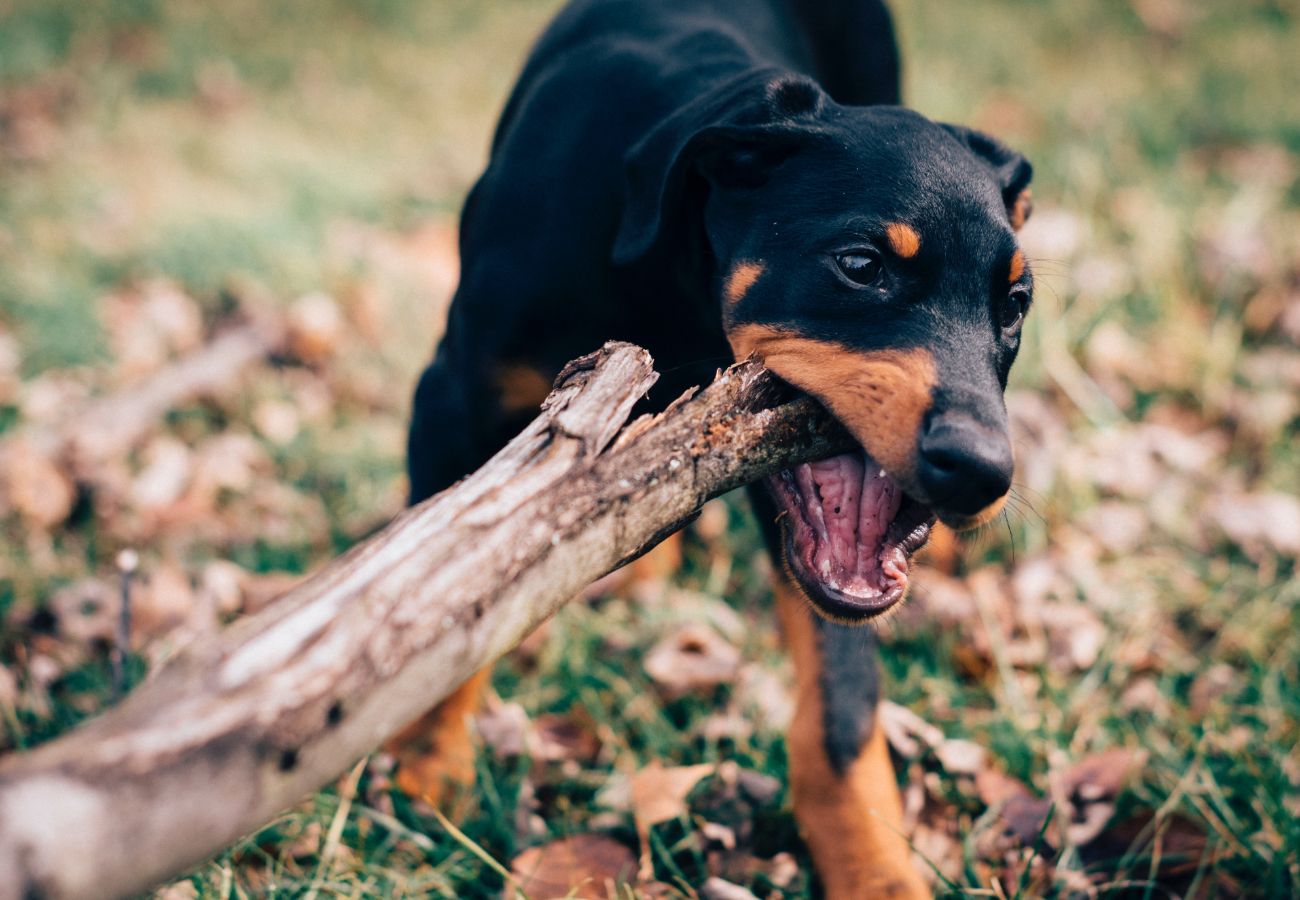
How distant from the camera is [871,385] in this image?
5.68 feet

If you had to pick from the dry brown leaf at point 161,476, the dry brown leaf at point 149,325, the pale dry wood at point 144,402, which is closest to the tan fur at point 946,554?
the dry brown leaf at point 161,476

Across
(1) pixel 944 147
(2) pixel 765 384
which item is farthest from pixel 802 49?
(2) pixel 765 384

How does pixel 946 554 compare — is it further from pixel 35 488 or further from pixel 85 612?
pixel 35 488

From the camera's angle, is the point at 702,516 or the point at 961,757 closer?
the point at 961,757

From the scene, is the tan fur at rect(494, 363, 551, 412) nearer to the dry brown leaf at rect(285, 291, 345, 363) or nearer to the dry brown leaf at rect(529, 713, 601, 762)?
the dry brown leaf at rect(529, 713, 601, 762)

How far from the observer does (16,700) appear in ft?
7.57

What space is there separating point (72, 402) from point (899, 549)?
2.95 m

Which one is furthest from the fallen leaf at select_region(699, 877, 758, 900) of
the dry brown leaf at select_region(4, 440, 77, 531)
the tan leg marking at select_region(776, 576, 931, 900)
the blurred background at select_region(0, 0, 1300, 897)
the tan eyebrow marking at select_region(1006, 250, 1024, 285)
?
the dry brown leaf at select_region(4, 440, 77, 531)

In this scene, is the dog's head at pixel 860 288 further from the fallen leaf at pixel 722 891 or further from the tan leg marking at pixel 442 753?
the tan leg marking at pixel 442 753

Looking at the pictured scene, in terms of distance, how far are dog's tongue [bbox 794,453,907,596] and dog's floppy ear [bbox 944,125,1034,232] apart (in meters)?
0.76

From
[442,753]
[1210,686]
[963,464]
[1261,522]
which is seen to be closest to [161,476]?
[442,753]

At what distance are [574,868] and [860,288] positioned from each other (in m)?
1.18

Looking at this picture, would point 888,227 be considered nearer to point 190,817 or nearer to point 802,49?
point 190,817

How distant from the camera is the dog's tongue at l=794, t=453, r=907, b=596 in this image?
5.96ft
